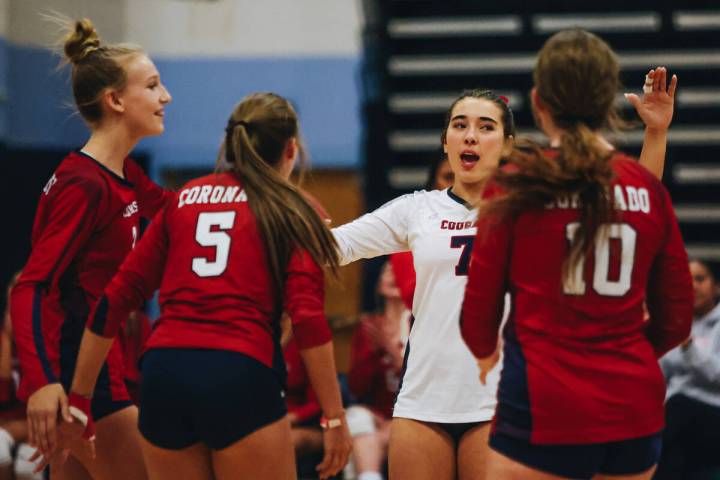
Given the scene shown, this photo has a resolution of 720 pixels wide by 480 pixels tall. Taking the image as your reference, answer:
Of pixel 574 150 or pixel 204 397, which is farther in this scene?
pixel 204 397

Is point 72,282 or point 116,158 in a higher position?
point 116,158

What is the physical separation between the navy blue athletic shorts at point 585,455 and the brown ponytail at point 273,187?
2.48ft

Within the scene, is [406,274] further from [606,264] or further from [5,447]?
[5,447]

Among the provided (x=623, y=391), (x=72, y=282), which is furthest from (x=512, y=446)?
(x=72, y=282)

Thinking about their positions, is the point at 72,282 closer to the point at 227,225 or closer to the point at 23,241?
the point at 227,225

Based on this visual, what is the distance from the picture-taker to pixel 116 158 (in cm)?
369

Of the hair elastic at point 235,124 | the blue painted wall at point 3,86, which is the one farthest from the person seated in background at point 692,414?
the blue painted wall at point 3,86

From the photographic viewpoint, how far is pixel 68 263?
132 inches

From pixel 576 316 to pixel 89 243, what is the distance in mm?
1702

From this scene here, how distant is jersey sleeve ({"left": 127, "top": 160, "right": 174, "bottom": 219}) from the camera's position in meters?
3.79

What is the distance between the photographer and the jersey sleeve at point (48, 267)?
3.25 meters

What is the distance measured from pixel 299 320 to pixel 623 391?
89 cm

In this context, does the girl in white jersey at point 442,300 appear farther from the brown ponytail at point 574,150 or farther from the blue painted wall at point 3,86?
the blue painted wall at point 3,86

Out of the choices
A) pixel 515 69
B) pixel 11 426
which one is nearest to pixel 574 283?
pixel 11 426
